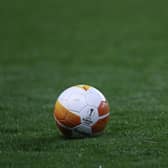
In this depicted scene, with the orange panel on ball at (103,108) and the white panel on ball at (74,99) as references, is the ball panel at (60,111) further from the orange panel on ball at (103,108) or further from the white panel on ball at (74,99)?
the orange panel on ball at (103,108)

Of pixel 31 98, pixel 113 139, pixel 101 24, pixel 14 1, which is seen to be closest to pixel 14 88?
pixel 31 98

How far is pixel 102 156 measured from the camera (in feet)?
22.6

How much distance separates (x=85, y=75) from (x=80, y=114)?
6.87m

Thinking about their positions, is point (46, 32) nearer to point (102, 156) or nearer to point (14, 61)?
point (14, 61)

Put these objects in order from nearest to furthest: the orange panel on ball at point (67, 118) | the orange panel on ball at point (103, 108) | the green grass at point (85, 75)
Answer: the green grass at point (85, 75) → the orange panel on ball at point (67, 118) → the orange panel on ball at point (103, 108)

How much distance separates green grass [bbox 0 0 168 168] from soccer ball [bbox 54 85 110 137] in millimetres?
128

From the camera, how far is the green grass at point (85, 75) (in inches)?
280

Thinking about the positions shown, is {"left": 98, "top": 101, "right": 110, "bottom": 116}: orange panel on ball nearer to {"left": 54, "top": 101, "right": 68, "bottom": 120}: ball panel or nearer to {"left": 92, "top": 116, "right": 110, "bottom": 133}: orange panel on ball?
{"left": 92, "top": 116, "right": 110, "bottom": 133}: orange panel on ball

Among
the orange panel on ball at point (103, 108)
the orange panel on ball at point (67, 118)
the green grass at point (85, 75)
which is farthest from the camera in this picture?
the orange panel on ball at point (103, 108)

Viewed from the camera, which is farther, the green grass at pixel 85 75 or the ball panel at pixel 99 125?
the ball panel at pixel 99 125

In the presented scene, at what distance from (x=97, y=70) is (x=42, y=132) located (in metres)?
7.17

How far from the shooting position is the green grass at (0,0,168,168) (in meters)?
7.11

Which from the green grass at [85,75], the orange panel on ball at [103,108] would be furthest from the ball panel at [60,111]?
the orange panel on ball at [103,108]

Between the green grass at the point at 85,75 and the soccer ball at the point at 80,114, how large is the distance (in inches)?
5.1
